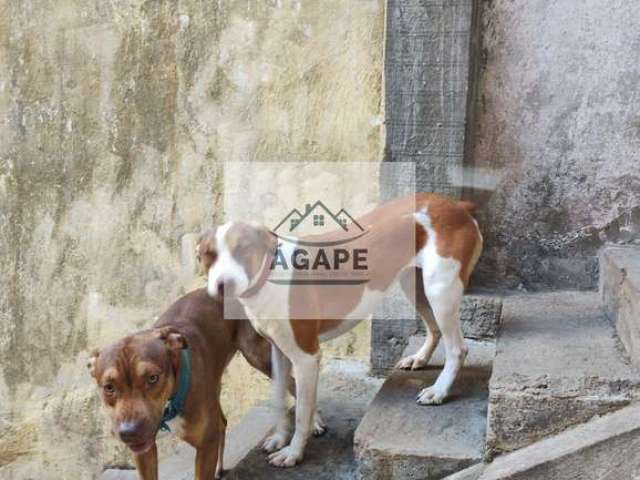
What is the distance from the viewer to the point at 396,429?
3.20m

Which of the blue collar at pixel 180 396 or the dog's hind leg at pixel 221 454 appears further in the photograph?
the dog's hind leg at pixel 221 454

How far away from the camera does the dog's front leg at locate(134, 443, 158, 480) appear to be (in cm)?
299

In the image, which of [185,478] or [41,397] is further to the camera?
[41,397]

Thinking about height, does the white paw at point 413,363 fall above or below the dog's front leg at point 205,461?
above

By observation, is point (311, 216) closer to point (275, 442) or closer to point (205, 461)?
point (275, 442)

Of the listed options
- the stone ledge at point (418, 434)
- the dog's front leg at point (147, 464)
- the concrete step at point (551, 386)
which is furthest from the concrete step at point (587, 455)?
the dog's front leg at point (147, 464)

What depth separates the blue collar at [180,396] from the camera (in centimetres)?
284

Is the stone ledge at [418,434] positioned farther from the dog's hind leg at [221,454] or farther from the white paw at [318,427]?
the dog's hind leg at [221,454]

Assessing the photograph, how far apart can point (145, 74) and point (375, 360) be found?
2.29m

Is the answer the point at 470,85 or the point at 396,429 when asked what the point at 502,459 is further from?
the point at 470,85

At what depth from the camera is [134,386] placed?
2.66m

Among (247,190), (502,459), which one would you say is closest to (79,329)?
(247,190)

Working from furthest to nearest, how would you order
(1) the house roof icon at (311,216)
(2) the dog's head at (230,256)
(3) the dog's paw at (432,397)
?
(1) the house roof icon at (311,216) → (3) the dog's paw at (432,397) → (2) the dog's head at (230,256)

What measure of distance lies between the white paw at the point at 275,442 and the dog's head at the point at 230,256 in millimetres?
843
